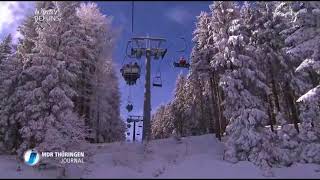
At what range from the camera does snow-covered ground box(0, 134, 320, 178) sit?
27078 millimetres

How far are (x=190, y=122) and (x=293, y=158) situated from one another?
3948 centimetres

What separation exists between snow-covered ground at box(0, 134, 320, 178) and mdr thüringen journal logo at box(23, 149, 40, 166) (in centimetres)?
80

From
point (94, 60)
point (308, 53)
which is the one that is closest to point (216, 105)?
point (94, 60)

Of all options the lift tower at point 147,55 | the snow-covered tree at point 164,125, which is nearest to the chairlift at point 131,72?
the lift tower at point 147,55

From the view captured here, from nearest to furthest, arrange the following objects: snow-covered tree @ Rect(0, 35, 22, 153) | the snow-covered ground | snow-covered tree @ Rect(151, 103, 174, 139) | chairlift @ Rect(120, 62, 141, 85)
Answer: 1. the snow-covered ground
2. snow-covered tree @ Rect(0, 35, 22, 153)
3. chairlift @ Rect(120, 62, 141, 85)
4. snow-covered tree @ Rect(151, 103, 174, 139)

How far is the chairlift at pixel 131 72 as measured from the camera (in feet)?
132

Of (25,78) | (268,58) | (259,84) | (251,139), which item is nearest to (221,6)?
(268,58)

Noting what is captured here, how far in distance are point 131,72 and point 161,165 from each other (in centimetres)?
1137

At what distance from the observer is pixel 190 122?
70938mm

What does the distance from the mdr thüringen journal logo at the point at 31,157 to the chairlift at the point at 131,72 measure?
11196 mm

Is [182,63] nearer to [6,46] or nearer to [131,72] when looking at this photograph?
[131,72]

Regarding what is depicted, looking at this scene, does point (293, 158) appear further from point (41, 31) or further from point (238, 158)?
point (41, 31)

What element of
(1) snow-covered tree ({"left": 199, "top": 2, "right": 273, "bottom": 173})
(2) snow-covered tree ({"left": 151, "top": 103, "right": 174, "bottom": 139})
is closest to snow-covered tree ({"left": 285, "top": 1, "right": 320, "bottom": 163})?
(1) snow-covered tree ({"left": 199, "top": 2, "right": 273, "bottom": 173})

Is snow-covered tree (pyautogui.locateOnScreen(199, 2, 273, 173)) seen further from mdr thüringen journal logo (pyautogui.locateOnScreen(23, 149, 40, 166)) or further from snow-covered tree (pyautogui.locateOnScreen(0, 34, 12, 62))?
snow-covered tree (pyautogui.locateOnScreen(0, 34, 12, 62))
